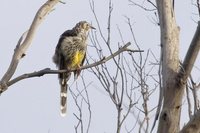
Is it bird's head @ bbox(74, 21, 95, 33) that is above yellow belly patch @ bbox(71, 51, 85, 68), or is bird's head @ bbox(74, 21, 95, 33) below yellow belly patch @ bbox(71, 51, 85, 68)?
above

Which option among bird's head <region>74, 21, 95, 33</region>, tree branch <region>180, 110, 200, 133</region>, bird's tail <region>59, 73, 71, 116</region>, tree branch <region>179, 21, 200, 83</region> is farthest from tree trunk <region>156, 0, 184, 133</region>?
bird's head <region>74, 21, 95, 33</region>

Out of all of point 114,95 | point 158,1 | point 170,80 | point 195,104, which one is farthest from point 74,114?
point 170,80

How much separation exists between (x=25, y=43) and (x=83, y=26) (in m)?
4.16

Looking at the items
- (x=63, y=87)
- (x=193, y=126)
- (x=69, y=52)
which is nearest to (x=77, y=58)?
(x=69, y=52)

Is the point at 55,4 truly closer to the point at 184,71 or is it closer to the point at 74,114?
the point at 184,71

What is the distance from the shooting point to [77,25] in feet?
22.9

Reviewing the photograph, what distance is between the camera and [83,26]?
22.9 ft

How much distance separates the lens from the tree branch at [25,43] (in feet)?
8.73

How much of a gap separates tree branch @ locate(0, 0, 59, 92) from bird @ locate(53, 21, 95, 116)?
344 cm

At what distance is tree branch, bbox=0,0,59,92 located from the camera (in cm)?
266

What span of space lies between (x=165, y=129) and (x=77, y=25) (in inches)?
173

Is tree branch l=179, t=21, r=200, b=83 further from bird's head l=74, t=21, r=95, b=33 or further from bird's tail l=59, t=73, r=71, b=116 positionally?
bird's head l=74, t=21, r=95, b=33

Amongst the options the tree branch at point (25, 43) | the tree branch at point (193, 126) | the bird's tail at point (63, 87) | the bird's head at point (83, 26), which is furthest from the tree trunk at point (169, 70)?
the bird's head at point (83, 26)

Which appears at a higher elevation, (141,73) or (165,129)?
(141,73)
